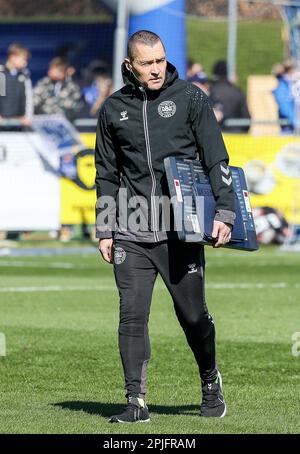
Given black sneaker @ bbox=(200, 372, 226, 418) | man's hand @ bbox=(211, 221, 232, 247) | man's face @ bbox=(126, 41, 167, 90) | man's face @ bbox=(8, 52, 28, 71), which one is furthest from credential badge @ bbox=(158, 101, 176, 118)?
man's face @ bbox=(8, 52, 28, 71)

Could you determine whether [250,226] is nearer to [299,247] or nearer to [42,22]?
[299,247]

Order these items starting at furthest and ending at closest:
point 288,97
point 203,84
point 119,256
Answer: point 288,97, point 203,84, point 119,256

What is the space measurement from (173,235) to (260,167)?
47.0ft

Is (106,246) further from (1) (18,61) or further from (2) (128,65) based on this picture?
(1) (18,61)

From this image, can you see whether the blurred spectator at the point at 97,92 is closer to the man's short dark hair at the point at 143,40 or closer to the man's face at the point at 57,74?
the man's face at the point at 57,74

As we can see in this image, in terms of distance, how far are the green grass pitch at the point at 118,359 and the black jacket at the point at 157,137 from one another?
3.87ft

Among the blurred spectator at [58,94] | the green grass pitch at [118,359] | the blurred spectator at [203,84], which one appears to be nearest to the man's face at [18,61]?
the blurred spectator at [58,94]

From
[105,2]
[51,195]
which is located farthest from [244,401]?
[105,2]

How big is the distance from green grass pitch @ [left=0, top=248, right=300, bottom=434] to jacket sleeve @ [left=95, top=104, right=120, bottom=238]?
47.0 inches

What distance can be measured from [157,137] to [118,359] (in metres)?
3.36

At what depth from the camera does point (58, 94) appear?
2383 cm

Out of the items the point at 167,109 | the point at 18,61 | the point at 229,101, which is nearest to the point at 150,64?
the point at 167,109

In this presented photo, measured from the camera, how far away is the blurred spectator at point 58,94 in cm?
2358

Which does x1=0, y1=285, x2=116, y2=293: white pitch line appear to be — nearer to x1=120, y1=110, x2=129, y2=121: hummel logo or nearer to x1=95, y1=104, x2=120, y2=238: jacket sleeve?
x1=95, y1=104, x2=120, y2=238: jacket sleeve
